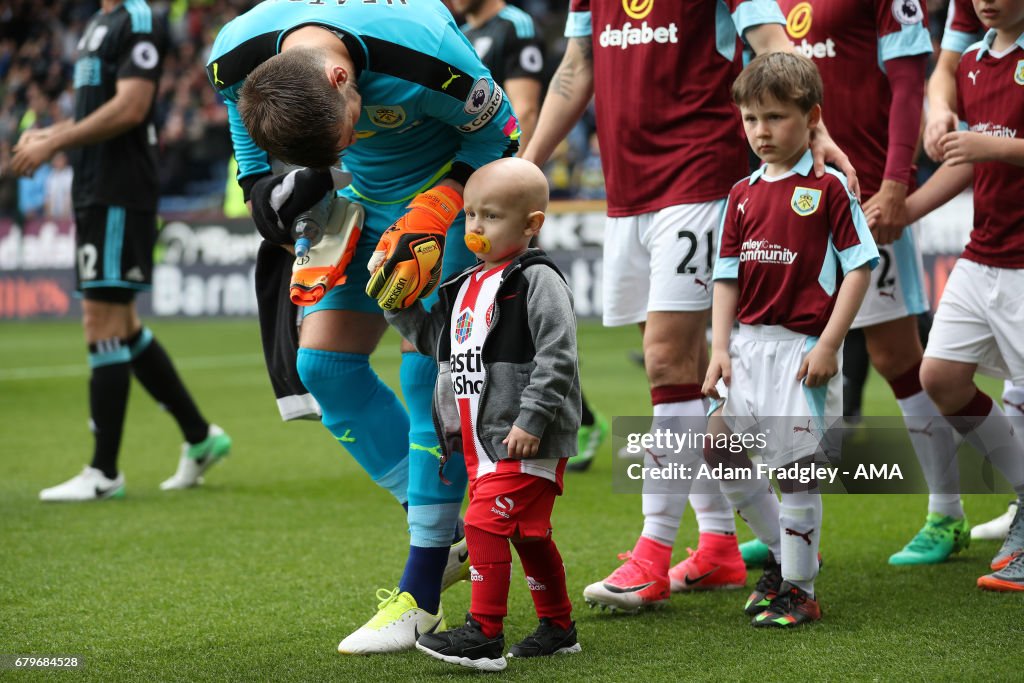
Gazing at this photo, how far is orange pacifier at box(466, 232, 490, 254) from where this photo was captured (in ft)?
9.46

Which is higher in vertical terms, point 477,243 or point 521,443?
point 477,243

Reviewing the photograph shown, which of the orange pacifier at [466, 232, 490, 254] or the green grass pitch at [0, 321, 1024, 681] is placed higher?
the orange pacifier at [466, 232, 490, 254]

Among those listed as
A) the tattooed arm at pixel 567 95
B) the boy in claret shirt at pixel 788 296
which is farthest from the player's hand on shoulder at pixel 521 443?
the tattooed arm at pixel 567 95

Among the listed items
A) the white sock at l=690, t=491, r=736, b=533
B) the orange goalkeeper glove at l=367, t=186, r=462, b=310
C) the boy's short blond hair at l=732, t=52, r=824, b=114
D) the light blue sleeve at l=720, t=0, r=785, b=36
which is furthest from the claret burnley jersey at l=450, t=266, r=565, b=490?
the light blue sleeve at l=720, t=0, r=785, b=36

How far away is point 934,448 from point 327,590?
2.01m

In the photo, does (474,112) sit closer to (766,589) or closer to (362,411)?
(362,411)

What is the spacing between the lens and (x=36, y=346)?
12.6 m

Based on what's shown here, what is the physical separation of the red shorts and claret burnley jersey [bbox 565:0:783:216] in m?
1.13

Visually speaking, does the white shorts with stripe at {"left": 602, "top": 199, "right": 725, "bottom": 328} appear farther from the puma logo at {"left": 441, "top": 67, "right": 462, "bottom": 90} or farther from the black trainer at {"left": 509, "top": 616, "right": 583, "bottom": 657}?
the black trainer at {"left": 509, "top": 616, "right": 583, "bottom": 657}

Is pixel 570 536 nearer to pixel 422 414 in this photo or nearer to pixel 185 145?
pixel 422 414

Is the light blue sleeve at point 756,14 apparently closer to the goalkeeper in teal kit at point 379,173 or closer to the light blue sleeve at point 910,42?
the light blue sleeve at point 910,42

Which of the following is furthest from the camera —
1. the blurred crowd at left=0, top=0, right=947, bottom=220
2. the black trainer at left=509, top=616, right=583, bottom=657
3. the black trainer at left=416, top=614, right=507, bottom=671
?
the blurred crowd at left=0, top=0, right=947, bottom=220

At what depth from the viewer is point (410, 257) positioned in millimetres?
2807
